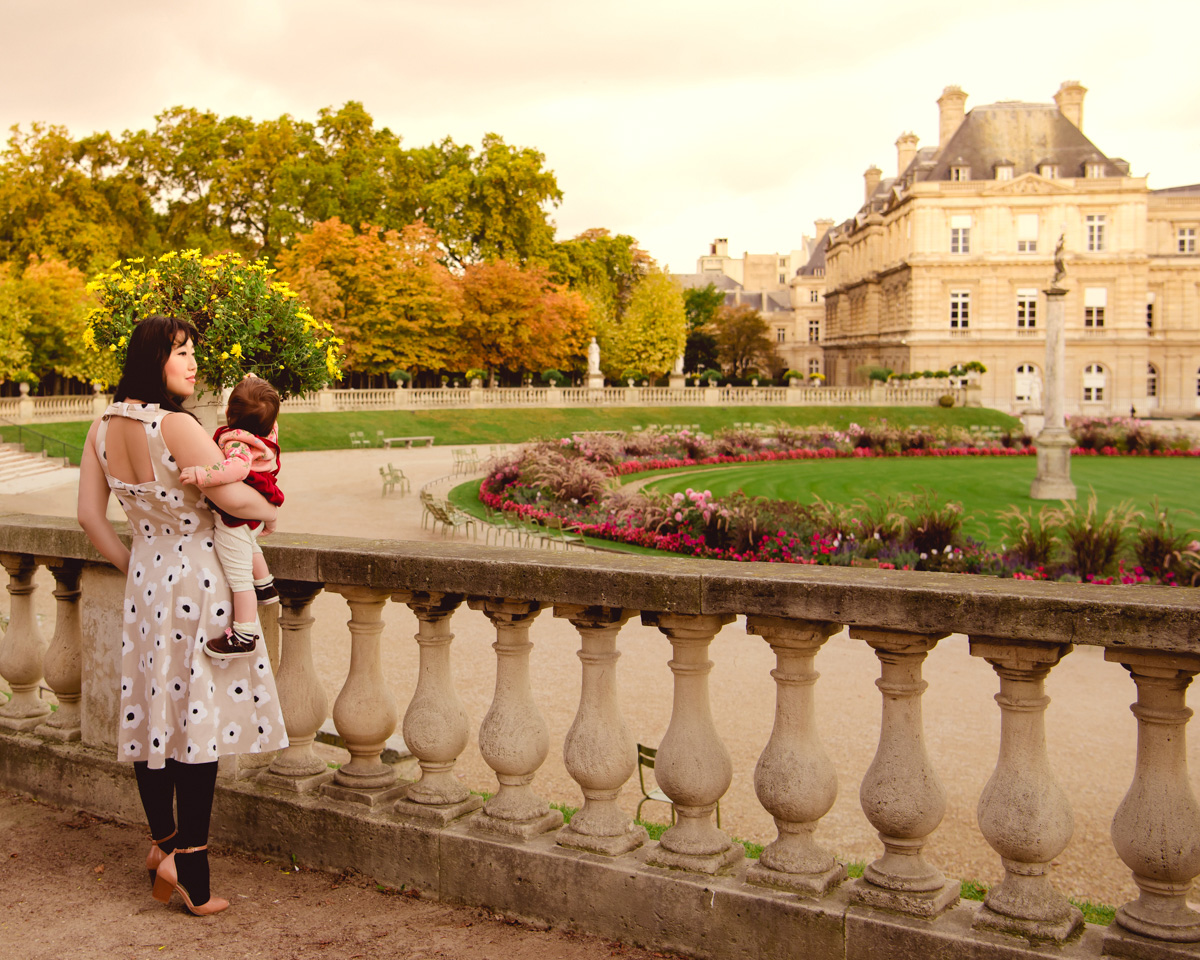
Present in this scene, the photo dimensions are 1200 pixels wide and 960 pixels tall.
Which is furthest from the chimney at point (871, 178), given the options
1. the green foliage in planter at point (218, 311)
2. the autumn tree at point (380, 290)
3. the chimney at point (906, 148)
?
the green foliage in planter at point (218, 311)

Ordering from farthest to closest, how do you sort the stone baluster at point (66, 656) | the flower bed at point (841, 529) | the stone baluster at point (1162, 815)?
the flower bed at point (841, 529)
the stone baluster at point (66, 656)
the stone baluster at point (1162, 815)

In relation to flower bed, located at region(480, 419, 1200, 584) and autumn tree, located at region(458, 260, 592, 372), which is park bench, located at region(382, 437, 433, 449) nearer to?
autumn tree, located at region(458, 260, 592, 372)

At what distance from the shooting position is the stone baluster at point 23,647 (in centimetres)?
439

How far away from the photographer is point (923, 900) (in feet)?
9.00

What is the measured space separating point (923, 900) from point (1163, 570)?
38.1 ft

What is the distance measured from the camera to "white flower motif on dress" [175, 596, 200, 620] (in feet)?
10.8

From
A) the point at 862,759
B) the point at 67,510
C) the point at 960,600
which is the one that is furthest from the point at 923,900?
the point at 67,510

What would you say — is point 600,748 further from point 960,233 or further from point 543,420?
point 960,233

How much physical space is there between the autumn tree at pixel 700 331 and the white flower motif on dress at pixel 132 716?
81.0 meters

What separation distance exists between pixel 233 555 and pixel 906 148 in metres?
84.9

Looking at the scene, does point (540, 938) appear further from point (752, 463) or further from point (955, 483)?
point (752, 463)

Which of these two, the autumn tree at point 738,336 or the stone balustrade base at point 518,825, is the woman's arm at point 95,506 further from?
the autumn tree at point 738,336

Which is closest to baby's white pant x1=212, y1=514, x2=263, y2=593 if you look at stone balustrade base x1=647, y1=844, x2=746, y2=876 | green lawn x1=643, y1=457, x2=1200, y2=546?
stone balustrade base x1=647, y1=844, x2=746, y2=876

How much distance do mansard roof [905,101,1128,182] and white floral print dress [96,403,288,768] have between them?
236ft
